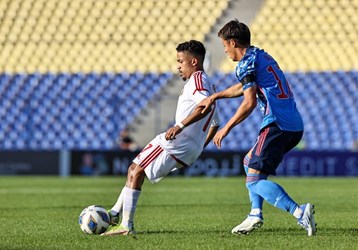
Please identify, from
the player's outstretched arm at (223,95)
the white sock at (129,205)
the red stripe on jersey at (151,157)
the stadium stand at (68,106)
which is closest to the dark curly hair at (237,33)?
the player's outstretched arm at (223,95)

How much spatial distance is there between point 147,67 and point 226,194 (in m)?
11.9

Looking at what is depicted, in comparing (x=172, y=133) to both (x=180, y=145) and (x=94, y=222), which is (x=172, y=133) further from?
(x=94, y=222)

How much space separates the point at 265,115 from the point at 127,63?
1899 centimetres

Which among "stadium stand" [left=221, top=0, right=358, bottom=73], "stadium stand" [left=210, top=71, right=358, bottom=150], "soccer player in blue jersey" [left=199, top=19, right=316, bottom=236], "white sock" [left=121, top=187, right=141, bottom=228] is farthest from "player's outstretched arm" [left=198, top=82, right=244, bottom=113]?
"stadium stand" [left=221, top=0, right=358, bottom=73]

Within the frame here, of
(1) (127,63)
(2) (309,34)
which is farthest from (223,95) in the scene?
(1) (127,63)

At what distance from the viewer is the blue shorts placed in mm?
6542

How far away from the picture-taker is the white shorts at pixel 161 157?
6918 millimetres

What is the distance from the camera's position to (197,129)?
7.03 m

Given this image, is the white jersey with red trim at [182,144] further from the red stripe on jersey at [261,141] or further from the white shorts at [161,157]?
the red stripe on jersey at [261,141]

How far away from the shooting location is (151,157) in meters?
6.92

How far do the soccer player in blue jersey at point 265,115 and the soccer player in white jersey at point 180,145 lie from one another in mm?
342

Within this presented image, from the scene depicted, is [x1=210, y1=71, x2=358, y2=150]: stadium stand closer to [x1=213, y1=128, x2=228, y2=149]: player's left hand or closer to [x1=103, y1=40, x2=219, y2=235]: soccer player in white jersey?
[x1=103, y1=40, x2=219, y2=235]: soccer player in white jersey

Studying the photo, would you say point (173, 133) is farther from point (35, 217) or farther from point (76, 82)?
point (76, 82)

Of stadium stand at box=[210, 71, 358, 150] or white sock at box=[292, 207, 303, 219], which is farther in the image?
stadium stand at box=[210, 71, 358, 150]
